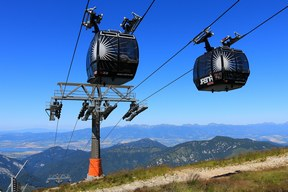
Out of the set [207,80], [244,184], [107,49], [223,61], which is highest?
[223,61]

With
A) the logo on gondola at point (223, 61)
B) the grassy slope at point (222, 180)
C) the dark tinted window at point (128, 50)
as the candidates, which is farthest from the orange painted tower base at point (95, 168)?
the dark tinted window at point (128, 50)

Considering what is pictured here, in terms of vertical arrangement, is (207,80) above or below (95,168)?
above

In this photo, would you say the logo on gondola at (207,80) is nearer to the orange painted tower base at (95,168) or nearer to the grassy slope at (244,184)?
the grassy slope at (244,184)

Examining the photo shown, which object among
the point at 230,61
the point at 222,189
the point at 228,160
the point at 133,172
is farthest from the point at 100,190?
the point at 228,160

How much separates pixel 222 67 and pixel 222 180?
8517mm

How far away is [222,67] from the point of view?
18828mm

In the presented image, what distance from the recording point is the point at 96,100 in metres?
38.5

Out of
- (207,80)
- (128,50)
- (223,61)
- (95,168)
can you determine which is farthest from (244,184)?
Result: (95,168)

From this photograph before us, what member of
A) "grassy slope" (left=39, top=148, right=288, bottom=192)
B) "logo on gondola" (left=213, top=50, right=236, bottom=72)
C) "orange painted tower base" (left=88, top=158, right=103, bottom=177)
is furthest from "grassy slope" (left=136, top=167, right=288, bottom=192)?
"orange painted tower base" (left=88, top=158, right=103, bottom=177)

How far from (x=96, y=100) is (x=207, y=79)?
21.0 meters

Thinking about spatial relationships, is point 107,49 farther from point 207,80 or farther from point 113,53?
point 207,80

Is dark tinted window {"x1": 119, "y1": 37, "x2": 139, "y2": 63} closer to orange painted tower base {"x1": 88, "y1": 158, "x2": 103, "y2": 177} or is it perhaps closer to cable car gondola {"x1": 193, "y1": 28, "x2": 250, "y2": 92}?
cable car gondola {"x1": 193, "y1": 28, "x2": 250, "y2": 92}

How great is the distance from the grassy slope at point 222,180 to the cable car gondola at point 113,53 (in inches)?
263

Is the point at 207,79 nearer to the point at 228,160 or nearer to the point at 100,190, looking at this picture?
the point at 100,190
